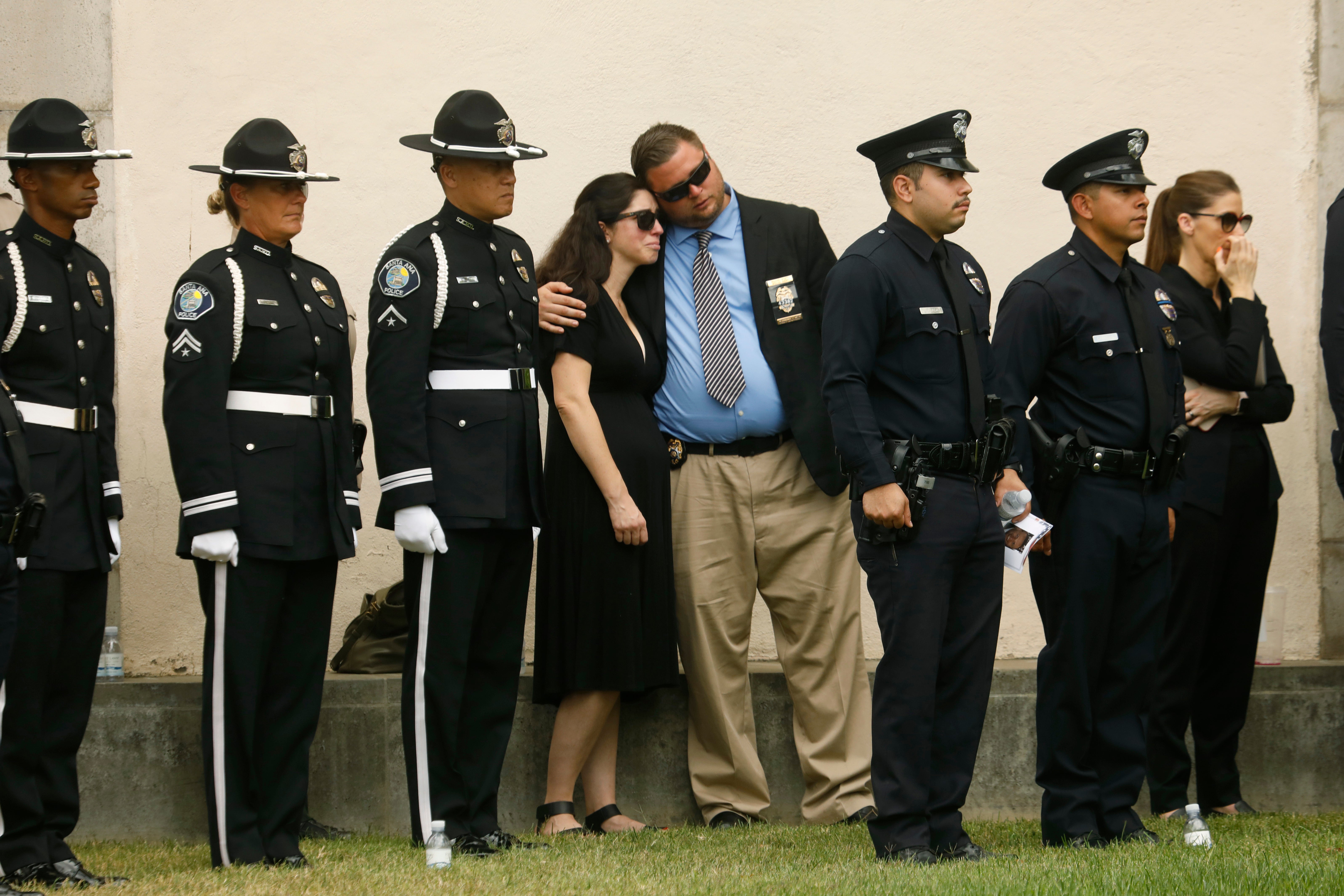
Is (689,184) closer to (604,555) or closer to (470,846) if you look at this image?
(604,555)

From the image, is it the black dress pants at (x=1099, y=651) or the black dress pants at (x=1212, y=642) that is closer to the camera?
the black dress pants at (x=1099, y=651)

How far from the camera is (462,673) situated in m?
4.60

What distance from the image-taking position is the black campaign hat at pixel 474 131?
463cm

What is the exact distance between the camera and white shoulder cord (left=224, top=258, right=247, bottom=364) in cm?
Result: 434

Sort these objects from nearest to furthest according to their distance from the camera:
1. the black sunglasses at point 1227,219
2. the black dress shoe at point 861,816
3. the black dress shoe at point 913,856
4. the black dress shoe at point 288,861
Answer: the black dress shoe at point 913,856 → the black dress shoe at point 288,861 → the black dress shoe at point 861,816 → the black sunglasses at point 1227,219

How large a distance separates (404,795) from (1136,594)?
2.57 metres

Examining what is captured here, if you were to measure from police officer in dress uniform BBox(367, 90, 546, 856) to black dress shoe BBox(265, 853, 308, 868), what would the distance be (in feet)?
1.14

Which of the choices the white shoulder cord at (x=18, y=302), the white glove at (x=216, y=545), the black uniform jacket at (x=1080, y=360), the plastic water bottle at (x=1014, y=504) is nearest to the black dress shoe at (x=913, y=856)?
the plastic water bottle at (x=1014, y=504)

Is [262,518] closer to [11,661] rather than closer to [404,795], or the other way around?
[11,661]

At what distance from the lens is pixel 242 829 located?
4359 mm

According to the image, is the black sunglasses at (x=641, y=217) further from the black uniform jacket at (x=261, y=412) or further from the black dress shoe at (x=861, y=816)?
the black dress shoe at (x=861, y=816)

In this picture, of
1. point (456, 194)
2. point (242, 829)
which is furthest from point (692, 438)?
point (242, 829)

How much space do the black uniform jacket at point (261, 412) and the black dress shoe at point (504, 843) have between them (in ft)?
3.17

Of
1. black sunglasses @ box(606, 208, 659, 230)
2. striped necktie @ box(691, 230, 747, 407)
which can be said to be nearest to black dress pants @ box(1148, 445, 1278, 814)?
striped necktie @ box(691, 230, 747, 407)
